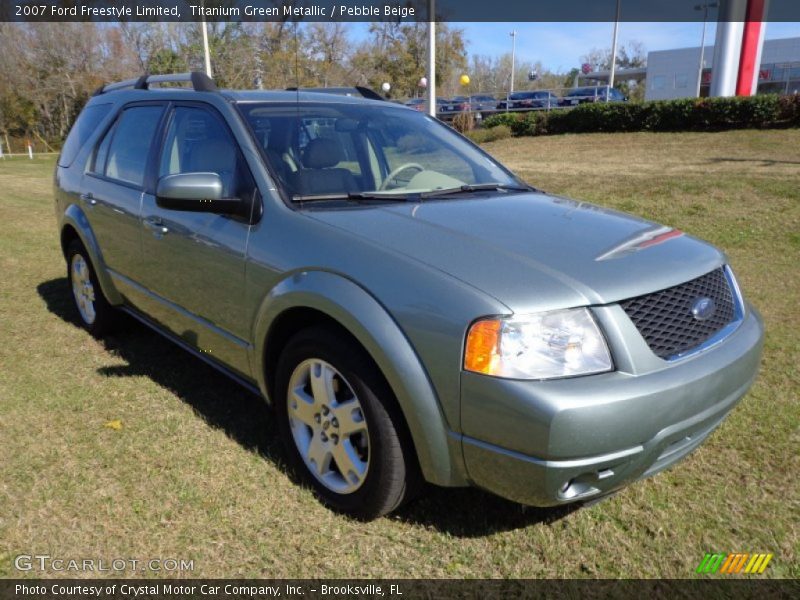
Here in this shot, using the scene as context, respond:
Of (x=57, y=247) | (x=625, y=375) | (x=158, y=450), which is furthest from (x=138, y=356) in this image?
(x=57, y=247)

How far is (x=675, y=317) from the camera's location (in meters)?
2.36

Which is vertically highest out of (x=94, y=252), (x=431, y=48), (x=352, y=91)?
(x=431, y=48)

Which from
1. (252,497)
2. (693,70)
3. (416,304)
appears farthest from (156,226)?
(693,70)

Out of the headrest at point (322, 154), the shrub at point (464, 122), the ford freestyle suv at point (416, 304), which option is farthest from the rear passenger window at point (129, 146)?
the shrub at point (464, 122)

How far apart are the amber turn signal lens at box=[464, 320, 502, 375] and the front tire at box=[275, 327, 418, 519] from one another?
42cm

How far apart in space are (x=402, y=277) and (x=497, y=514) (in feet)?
3.84

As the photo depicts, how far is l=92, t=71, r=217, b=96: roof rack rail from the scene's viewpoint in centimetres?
369

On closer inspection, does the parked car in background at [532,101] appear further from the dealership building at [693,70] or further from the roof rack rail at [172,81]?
the roof rack rail at [172,81]

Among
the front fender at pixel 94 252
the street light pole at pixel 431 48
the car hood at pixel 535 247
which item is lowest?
the front fender at pixel 94 252

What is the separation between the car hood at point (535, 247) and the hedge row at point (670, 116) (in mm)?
19957

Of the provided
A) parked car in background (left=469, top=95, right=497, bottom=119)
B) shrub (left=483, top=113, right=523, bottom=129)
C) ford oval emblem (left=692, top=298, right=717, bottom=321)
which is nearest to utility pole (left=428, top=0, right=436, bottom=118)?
shrub (left=483, top=113, right=523, bottom=129)

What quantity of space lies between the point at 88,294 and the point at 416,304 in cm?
360

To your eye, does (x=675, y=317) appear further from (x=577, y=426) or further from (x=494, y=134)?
(x=494, y=134)

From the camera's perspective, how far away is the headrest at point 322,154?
321 centimetres
